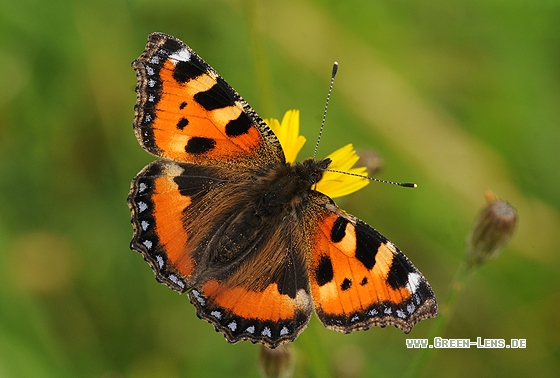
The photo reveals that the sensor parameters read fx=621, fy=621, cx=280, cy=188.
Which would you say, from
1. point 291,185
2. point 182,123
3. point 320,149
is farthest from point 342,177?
point 320,149

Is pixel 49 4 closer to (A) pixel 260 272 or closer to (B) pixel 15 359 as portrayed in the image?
(B) pixel 15 359

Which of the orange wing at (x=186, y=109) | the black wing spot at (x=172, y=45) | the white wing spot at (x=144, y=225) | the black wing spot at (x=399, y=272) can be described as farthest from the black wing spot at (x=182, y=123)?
the black wing spot at (x=399, y=272)

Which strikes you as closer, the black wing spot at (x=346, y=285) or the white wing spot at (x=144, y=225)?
the black wing spot at (x=346, y=285)

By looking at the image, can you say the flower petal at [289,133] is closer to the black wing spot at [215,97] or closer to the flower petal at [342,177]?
the flower petal at [342,177]

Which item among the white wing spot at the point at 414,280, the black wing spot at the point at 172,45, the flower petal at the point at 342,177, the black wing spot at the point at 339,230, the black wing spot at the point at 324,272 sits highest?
the black wing spot at the point at 172,45

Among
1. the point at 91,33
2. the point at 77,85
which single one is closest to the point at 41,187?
the point at 77,85

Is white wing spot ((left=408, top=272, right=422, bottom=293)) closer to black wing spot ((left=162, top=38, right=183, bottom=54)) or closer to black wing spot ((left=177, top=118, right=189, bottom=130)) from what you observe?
black wing spot ((left=177, top=118, right=189, bottom=130))
